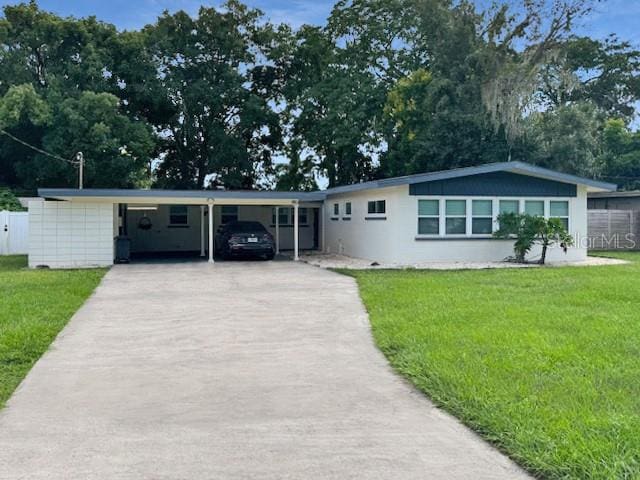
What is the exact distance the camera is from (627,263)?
16438mm

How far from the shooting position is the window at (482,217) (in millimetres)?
17266

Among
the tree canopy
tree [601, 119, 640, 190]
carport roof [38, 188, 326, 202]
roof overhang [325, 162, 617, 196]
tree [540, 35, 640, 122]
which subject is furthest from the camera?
tree [601, 119, 640, 190]

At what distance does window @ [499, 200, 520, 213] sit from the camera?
1748cm

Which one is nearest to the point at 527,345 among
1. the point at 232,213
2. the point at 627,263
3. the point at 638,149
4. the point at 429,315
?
the point at 429,315

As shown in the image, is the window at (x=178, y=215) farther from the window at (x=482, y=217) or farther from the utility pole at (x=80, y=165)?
the window at (x=482, y=217)

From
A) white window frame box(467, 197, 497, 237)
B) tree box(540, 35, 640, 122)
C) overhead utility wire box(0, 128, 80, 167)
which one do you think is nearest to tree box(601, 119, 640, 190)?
tree box(540, 35, 640, 122)

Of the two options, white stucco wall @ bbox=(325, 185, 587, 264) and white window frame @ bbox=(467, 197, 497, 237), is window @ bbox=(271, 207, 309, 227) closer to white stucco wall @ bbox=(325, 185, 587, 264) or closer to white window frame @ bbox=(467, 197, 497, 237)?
white stucco wall @ bbox=(325, 185, 587, 264)

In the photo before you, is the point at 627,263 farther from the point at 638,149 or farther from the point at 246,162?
the point at 638,149

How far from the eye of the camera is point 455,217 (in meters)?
17.1

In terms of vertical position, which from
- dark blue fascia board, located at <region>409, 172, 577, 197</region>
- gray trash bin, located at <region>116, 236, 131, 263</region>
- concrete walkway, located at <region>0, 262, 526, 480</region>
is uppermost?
dark blue fascia board, located at <region>409, 172, 577, 197</region>

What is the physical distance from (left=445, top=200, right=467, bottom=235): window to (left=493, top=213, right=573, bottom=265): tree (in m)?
0.94

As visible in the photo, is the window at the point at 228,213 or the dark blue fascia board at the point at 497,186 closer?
A: the dark blue fascia board at the point at 497,186

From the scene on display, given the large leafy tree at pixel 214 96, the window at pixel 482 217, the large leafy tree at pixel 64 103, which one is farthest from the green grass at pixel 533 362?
the large leafy tree at pixel 214 96

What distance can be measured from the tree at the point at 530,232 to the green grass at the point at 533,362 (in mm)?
5255
